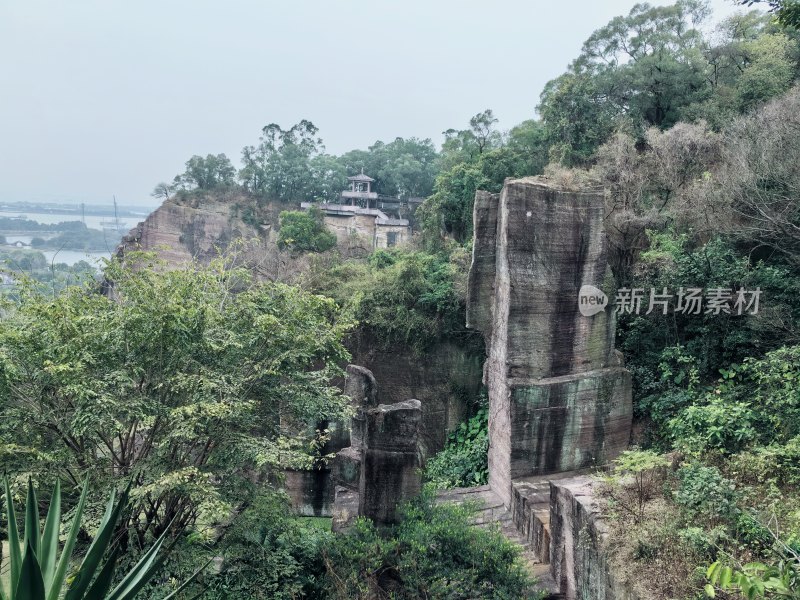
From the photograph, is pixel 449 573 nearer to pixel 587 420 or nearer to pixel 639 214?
pixel 587 420

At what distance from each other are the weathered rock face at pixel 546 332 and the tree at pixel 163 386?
10.9 ft

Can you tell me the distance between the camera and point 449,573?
5984 mm

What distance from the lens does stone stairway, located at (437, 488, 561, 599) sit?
6.94m

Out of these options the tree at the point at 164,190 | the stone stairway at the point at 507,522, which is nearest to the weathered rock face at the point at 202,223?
the tree at the point at 164,190

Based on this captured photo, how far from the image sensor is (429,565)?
6043 millimetres

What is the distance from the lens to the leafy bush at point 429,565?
19.2ft

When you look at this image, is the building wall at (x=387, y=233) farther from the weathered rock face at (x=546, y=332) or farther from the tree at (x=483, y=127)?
the weathered rock face at (x=546, y=332)

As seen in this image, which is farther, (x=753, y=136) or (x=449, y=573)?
(x=753, y=136)

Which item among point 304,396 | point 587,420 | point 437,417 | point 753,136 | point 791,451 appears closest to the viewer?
point 791,451

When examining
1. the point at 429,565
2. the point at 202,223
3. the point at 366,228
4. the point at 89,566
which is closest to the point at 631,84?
the point at 429,565

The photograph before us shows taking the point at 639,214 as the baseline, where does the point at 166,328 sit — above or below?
below

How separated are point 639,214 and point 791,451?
6.60 metres

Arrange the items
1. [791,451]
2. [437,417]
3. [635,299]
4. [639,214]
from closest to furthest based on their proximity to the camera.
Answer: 1. [791,451]
2. [635,299]
3. [639,214]
4. [437,417]

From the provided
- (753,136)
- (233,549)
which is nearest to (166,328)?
(233,549)
